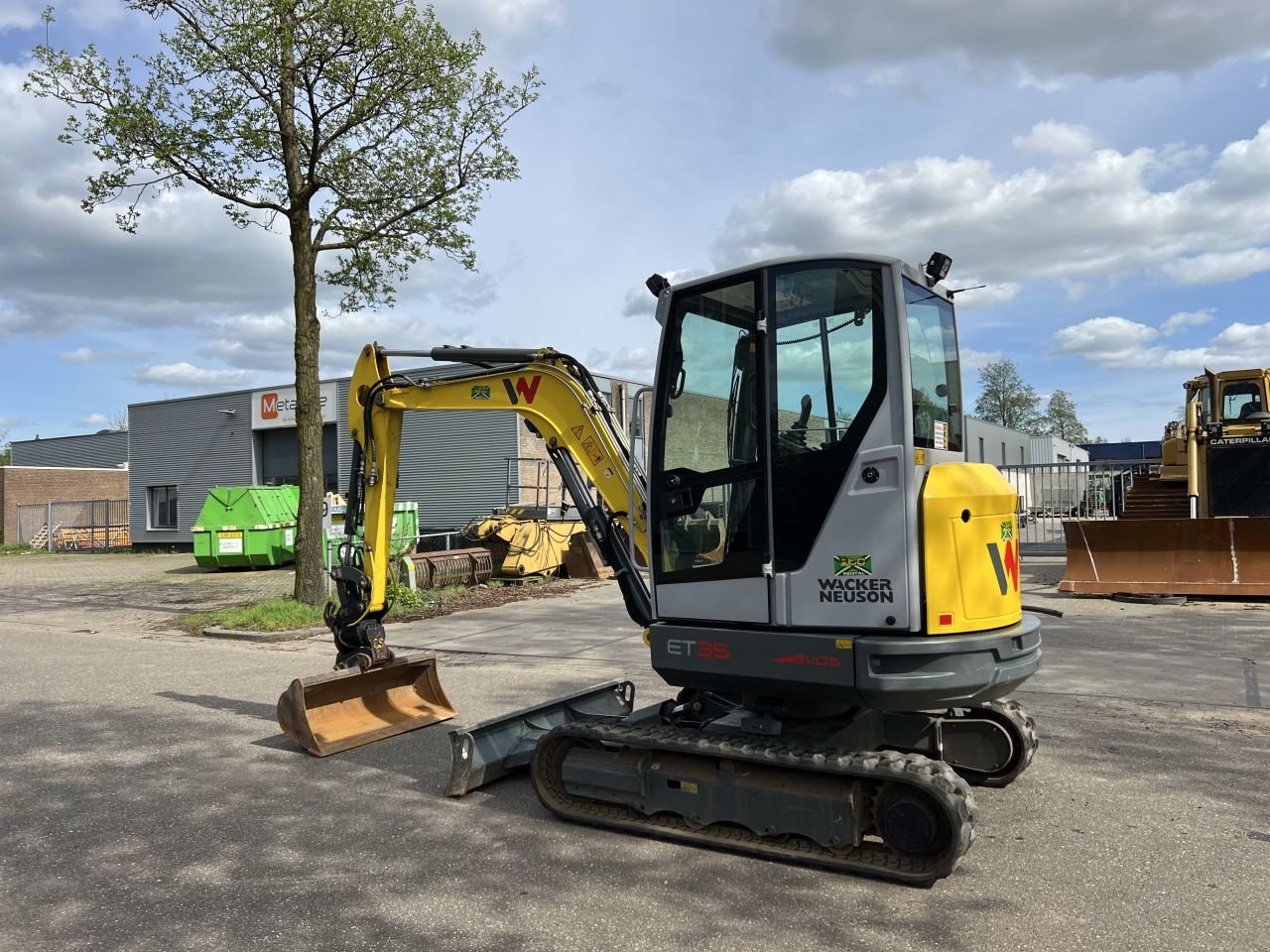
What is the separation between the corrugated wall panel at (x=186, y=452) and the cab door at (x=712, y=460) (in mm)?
29537

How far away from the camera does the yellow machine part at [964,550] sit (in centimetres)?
428

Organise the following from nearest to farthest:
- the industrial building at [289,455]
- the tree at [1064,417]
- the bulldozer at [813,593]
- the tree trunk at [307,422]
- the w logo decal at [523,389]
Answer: the bulldozer at [813,593]
the w logo decal at [523,389]
the tree trunk at [307,422]
the industrial building at [289,455]
the tree at [1064,417]

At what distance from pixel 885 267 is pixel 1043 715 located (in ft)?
14.1

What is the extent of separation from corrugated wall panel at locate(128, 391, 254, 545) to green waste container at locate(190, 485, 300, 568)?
8.75 m

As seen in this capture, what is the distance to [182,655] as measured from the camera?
1116 cm

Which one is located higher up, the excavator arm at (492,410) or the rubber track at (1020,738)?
the excavator arm at (492,410)

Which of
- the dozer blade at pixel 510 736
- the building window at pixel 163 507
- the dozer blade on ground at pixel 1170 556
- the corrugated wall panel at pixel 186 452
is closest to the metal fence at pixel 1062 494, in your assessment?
the dozer blade on ground at pixel 1170 556

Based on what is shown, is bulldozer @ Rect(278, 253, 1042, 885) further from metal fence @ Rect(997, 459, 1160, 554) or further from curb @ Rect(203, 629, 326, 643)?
metal fence @ Rect(997, 459, 1160, 554)

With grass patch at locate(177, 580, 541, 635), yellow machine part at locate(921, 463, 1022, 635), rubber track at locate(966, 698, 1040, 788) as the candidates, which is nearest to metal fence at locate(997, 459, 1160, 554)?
grass patch at locate(177, 580, 541, 635)

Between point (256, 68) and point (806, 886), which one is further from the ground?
point (256, 68)

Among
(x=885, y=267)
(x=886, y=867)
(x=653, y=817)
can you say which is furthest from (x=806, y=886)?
(x=885, y=267)

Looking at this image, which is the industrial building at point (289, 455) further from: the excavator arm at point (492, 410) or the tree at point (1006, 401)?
the tree at point (1006, 401)

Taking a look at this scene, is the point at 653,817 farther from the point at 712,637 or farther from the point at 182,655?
the point at 182,655

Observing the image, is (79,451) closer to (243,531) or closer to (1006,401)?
(243,531)
